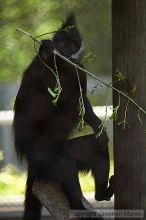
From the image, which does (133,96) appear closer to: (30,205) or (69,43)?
(69,43)

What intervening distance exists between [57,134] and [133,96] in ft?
1.33

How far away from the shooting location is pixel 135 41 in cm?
143

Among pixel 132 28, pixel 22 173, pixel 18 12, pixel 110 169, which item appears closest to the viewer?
pixel 132 28

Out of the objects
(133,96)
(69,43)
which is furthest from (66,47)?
(133,96)

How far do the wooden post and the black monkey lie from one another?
0.22m

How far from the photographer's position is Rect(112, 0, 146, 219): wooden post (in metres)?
1.43

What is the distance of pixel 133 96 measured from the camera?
146 centimetres

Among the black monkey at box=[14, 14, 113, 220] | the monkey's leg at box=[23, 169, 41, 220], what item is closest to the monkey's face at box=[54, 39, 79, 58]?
the black monkey at box=[14, 14, 113, 220]

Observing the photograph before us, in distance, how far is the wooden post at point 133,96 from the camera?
4.68 ft

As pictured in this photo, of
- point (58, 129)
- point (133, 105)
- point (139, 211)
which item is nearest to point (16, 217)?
point (58, 129)

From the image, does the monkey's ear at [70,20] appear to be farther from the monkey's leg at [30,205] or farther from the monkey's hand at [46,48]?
the monkey's leg at [30,205]

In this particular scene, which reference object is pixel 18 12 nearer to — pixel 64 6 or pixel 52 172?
pixel 64 6

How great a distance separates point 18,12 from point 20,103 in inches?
12.8

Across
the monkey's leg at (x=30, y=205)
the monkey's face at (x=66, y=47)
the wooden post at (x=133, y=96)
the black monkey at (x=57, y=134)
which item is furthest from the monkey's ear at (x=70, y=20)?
the monkey's leg at (x=30, y=205)
